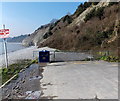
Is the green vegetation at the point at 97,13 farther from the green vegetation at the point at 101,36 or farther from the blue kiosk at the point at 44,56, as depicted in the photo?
the blue kiosk at the point at 44,56

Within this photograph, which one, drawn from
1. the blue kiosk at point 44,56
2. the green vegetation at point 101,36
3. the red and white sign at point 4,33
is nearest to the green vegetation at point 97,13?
the green vegetation at point 101,36

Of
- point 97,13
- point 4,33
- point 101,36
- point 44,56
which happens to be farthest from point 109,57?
point 97,13

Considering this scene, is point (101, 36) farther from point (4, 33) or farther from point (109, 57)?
point (4, 33)

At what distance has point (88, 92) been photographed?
24.1 ft

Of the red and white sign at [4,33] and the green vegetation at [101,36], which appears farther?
the green vegetation at [101,36]

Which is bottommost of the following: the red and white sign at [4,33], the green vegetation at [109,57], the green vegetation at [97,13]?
the green vegetation at [109,57]

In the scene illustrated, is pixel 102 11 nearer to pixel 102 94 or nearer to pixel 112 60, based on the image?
pixel 112 60

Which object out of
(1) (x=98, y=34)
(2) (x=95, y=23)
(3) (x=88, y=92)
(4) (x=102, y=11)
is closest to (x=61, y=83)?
(3) (x=88, y=92)

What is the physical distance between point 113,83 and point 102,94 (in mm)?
1800

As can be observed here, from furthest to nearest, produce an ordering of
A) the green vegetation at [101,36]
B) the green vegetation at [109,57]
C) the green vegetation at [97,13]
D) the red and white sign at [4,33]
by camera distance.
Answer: the green vegetation at [97,13] < the green vegetation at [101,36] < the green vegetation at [109,57] < the red and white sign at [4,33]

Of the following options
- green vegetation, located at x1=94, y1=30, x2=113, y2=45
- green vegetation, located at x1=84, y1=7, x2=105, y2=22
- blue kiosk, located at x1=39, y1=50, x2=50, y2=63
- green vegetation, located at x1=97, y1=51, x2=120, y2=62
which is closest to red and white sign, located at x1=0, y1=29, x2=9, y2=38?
blue kiosk, located at x1=39, y1=50, x2=50, y2=63

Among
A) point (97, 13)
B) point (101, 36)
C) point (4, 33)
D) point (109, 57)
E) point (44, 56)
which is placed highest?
point (97, 13)

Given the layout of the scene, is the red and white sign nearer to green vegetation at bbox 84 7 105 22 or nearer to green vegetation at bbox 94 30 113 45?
green vegetation at bbox 94 30 113 45

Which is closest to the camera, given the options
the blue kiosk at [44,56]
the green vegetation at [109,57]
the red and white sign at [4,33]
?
the red and white sign at [4,33]
